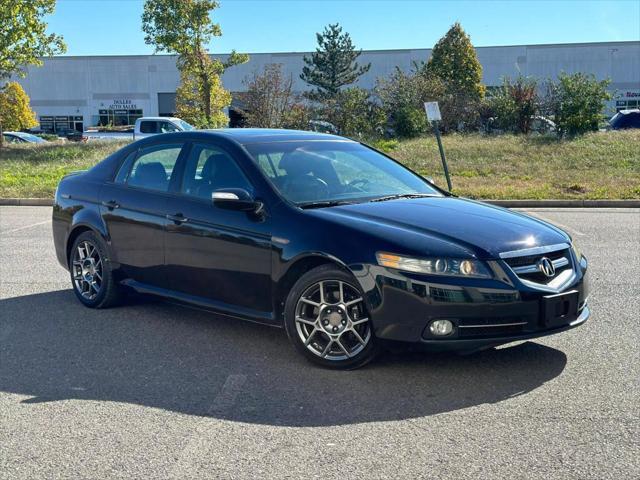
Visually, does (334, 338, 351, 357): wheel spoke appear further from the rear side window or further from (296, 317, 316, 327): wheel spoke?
the rear side window

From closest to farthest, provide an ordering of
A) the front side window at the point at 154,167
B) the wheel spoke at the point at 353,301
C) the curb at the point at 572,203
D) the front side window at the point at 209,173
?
the wheel spoke at the point at 353,301 → the front side window at the point at 209,173 → the front side window at the point at 154,167 → the curb at the point at 572,203

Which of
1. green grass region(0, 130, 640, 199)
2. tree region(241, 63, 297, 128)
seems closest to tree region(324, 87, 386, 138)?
tree region(241, 63, 297, 128)

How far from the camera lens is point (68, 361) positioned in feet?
17.2

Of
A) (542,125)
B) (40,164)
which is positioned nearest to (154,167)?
(40,164)

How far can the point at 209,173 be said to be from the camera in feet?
19.1

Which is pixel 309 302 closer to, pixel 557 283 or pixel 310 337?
pixel 310 337

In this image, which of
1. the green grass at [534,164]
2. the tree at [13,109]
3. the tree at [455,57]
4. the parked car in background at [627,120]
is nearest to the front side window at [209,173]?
the green grass at [534,164]

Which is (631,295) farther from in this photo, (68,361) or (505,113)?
(505,113)

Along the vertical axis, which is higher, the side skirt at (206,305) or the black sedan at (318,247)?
the black sedan at (318,247)

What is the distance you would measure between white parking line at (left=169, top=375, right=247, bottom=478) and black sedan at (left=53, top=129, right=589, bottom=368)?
0.52m

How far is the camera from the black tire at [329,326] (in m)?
4.73

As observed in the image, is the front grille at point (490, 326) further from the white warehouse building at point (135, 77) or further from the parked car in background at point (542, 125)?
the white warehouse building at point (135, 77)

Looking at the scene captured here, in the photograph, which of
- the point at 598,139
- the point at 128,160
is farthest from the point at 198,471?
the point at 598,139

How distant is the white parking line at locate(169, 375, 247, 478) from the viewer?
3598mm
